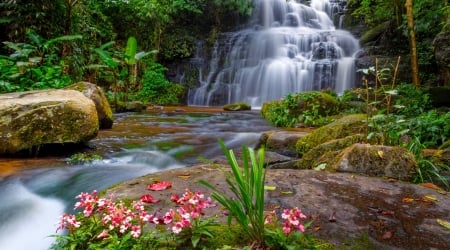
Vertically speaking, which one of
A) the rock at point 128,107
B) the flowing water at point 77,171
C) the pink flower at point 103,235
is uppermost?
the pink flower at point 103,235

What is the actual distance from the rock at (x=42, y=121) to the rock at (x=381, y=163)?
3.34m

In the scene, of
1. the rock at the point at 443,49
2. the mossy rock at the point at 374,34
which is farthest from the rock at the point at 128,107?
the mossy rock at the point at 374,34

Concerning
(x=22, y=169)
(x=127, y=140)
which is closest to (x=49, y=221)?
(x=22, y=169)

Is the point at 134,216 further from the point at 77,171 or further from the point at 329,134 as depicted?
the point at 329,134

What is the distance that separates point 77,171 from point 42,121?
0.92m

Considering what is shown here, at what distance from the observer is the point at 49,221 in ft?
9.76

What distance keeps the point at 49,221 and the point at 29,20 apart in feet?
29.7

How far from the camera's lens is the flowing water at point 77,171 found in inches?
114

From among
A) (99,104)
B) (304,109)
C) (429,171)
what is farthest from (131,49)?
(429,171)

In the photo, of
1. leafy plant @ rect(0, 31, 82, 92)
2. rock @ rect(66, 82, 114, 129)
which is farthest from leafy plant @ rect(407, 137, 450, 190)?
leafy plant @ rect(0, 31, 82, 92)

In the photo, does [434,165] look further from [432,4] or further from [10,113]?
[432,4]

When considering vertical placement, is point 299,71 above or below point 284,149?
above

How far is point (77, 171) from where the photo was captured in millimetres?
4109

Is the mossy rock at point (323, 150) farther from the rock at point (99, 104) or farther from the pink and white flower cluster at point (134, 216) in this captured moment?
the rock at point (99, 104)
